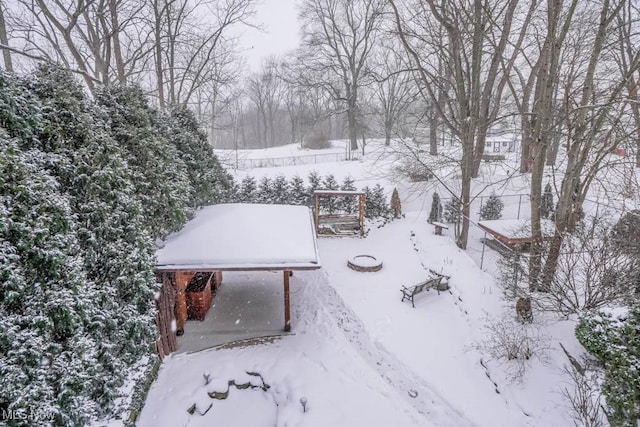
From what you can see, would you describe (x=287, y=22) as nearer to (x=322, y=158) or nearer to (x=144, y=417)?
(x=322, y=158)

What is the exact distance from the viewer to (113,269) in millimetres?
5109

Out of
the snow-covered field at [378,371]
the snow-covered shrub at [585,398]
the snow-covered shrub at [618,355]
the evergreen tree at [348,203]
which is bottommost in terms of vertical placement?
the snow-covered field at [378,371]

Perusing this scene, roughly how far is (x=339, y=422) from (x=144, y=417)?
312cm

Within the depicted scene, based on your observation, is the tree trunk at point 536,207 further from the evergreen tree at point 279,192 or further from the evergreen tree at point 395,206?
the evergreen tree at point 279,192

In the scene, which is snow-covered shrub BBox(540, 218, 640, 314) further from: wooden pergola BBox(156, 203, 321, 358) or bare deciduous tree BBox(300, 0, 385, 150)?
bare deciduous tree BBox(300, 0, 385, 150)

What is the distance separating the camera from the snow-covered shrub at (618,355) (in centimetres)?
429

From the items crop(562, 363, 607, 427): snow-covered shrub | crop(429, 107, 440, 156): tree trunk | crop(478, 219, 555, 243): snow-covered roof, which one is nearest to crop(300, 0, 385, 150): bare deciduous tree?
crop(429, 107, 440, 156): tree trunk

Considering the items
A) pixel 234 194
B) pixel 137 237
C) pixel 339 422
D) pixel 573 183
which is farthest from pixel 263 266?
pixel 234 194

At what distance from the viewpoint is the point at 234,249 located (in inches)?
280

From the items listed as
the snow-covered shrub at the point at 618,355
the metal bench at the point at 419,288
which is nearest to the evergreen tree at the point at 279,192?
the metal bench at the point at 419,288

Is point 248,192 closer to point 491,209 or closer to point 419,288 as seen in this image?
point 419,288

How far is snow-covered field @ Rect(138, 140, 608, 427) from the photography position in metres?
5.37

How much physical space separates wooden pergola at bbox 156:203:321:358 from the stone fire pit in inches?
94.4

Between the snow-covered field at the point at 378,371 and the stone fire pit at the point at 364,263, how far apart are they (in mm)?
908
